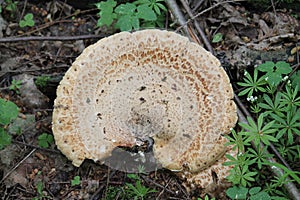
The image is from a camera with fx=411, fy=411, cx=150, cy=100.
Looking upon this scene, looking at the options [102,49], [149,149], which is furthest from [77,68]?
[149,149]

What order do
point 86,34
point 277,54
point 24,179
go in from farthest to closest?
point 86,34 → point 277,54 → point 24,179

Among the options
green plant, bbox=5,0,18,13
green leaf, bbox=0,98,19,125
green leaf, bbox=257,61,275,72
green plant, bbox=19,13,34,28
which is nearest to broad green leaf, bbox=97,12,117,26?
green plant, bbox=19,13,34,28

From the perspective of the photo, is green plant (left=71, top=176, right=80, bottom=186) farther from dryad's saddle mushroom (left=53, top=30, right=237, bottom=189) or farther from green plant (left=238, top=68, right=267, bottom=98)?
green plant (left=238, top=68, right=267, bottom=98)

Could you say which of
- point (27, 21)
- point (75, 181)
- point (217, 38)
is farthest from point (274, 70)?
point (27, 21)

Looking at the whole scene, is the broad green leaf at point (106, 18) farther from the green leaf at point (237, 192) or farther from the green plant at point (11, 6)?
the green leaf at point (237, 192)

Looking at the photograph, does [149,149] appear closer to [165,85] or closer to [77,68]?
[165,85]
